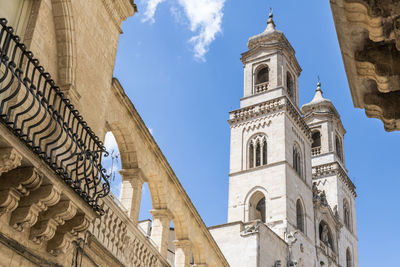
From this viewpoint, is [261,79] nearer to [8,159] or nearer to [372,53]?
[372,53]

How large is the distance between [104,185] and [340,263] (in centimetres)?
3132

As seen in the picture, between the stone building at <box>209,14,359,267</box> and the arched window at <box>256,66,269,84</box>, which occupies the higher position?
the arched window at <box>256,66,269,84</box>

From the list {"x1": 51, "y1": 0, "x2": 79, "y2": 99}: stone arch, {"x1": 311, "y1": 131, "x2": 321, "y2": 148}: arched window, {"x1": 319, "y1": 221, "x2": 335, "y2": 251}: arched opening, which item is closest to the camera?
{"x1": 51, "y1": 0, "x2": 79, "y2": 99}: stone arch

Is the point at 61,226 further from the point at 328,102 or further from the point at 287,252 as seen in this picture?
the point at 328,102

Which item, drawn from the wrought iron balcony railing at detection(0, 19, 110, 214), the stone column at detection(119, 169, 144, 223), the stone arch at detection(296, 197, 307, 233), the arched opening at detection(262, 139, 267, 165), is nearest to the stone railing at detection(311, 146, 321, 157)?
the arched opening at detection(262, 139, 267, 165)

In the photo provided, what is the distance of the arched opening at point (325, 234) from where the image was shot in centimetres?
3397

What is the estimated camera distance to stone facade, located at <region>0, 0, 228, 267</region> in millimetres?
5531

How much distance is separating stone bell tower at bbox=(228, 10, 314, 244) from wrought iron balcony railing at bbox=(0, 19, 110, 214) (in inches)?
906

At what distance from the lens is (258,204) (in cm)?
3153

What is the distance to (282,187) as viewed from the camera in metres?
30.0

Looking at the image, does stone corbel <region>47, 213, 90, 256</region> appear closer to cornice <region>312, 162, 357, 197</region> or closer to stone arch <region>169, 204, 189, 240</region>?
stone arch <region>169, 204, 189, 240</region>

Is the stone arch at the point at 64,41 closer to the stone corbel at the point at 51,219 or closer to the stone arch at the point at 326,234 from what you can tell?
the stone corbel at the point at 51,219

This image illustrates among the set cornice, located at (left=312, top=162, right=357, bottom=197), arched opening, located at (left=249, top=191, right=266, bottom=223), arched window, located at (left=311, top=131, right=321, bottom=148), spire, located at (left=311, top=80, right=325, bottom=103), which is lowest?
arched opening, located at (left=249, top=191, right=266, bottom=223)

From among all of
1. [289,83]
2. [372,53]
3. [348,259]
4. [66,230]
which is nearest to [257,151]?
[289,83]
